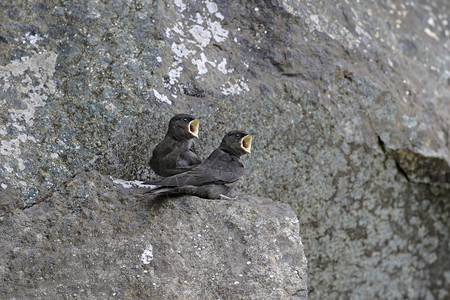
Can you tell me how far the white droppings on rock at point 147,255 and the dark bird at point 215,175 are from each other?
266 millimetres

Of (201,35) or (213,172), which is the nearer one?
(213,172)

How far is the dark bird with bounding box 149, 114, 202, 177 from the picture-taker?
10.9 ft

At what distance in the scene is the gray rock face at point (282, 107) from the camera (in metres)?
3.38

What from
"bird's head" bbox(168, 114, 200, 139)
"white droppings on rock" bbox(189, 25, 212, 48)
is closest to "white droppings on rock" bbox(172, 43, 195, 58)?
"white droppings on rock" bbox(189, 25, 212, 48)

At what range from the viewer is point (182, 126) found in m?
3.32

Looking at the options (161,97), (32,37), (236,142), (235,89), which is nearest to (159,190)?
(236,142)

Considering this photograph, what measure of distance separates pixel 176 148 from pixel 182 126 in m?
0.12

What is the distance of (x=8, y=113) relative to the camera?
3.27 metres

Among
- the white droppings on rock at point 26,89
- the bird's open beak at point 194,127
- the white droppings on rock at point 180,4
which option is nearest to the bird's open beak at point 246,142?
the bird's open beak at point 194,127

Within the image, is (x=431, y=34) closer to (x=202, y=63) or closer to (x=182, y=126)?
(x=202, y=63)

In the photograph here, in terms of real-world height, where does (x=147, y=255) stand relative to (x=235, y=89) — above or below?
below

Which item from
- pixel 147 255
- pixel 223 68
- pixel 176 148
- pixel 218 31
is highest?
pixel 218 31

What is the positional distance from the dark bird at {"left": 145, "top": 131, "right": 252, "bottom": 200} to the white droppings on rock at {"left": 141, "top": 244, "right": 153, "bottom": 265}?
266mm

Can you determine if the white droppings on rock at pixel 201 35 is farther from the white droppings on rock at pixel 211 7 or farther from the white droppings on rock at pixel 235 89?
the white droppings on rock at pixel 235 89
